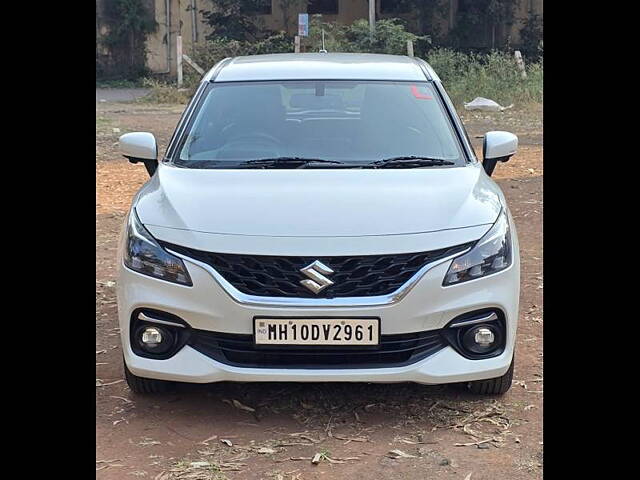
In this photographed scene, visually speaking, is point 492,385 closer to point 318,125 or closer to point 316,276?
point 316,276

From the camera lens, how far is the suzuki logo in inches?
143

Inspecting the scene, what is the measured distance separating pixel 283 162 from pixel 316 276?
111cm

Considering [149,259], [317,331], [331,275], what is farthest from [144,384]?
[331,275]

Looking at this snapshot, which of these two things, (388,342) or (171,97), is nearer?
(388,342)

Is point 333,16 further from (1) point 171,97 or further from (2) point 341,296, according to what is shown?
(2) point 341,296

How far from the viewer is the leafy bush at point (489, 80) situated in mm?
18500

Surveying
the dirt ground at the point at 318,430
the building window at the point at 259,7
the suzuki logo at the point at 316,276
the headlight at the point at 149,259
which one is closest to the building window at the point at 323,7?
the building window at the point at 259,7

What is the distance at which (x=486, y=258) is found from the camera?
3.82m

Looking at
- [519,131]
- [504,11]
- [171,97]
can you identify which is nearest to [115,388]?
[519,131]

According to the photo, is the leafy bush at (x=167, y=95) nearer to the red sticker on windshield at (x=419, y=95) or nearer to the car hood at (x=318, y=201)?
the red sticker on windshield at (x=419, y=95)

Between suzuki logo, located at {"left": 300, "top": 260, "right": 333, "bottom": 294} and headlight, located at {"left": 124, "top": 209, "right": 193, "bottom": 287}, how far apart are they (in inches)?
19.5

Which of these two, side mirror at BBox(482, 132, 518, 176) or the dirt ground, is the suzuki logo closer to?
the dirt ground
